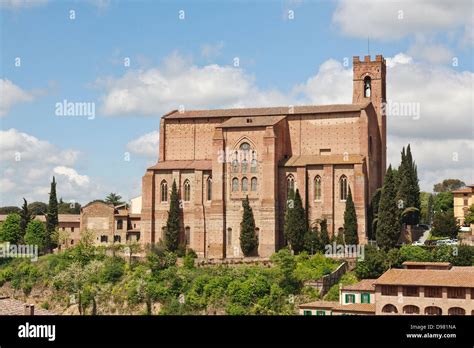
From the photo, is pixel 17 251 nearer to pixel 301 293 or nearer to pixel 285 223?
pixel 285 223

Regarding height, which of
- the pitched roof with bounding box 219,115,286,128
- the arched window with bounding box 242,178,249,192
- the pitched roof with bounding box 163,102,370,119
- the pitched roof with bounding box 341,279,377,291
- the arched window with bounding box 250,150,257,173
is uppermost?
the pitched roof with bounding box 163,102,370,119

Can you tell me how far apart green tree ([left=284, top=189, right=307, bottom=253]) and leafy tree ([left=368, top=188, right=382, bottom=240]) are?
445 centimetres

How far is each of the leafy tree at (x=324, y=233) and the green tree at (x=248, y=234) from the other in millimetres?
4557

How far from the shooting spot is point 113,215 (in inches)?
2299

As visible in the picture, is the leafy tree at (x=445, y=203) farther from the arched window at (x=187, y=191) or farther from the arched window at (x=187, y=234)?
the arched window at (x=187, y=234)

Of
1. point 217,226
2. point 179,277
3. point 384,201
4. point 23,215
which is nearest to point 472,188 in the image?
point 384,201

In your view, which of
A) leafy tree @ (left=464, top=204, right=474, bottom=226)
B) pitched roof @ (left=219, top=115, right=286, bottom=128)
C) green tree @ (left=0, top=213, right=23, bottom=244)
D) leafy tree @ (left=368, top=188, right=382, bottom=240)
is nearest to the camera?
leafy tree @ (left=368, top=188, right=382, bottom=240)

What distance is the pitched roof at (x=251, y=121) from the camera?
50897mm

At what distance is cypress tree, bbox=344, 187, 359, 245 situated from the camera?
4650cm

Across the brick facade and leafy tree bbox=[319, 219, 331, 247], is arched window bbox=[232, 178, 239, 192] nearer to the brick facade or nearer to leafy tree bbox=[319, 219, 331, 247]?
the brick facade

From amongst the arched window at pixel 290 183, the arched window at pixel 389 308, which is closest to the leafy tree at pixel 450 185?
the arched window at pixel 290 183

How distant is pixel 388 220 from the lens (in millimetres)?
44531

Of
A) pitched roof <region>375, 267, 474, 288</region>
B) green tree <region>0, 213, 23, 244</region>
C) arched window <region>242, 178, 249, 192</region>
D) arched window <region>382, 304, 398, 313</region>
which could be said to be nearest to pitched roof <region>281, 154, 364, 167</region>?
arched window <region>242, 178, 249, 192</region>
